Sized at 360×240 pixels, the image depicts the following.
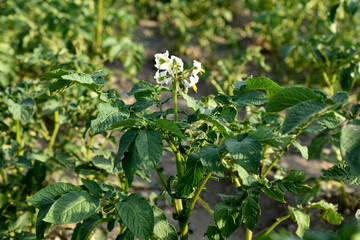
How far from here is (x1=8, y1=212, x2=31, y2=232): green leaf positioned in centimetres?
160

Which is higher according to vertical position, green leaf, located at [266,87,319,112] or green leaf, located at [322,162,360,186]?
green leaf, located at [266,87,319,112]

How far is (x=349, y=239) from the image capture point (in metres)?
0.62

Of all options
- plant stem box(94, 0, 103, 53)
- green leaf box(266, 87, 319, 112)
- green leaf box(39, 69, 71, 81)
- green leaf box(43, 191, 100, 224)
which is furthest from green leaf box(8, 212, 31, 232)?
plant stem box(94, 0, 103, 53)

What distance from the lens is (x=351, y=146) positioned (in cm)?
90

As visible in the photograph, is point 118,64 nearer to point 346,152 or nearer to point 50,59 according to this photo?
point 50,59

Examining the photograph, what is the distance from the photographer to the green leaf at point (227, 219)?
1.22m

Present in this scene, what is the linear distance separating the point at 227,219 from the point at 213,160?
27 centimetres

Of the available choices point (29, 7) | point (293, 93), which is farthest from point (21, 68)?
point (293, 93)

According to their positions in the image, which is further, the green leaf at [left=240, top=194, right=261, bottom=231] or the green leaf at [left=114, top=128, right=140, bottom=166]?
the green leaf at [left=240, top=194, right=261, bottom=231]

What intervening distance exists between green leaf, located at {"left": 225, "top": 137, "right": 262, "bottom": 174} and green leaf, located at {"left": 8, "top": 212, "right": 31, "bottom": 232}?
995 millimetres

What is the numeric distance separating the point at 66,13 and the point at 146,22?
4.38 ft

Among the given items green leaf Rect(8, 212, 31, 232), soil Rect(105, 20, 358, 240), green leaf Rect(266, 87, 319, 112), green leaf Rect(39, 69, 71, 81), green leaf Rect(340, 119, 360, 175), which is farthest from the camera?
soil Rect(105, 20, 358, 240)

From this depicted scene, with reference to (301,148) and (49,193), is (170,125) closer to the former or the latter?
(49,193)

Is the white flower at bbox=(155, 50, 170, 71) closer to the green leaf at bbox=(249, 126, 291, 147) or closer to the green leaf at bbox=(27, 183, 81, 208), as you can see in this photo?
the green leaf at bbox=(249, 126, 291, 147)
